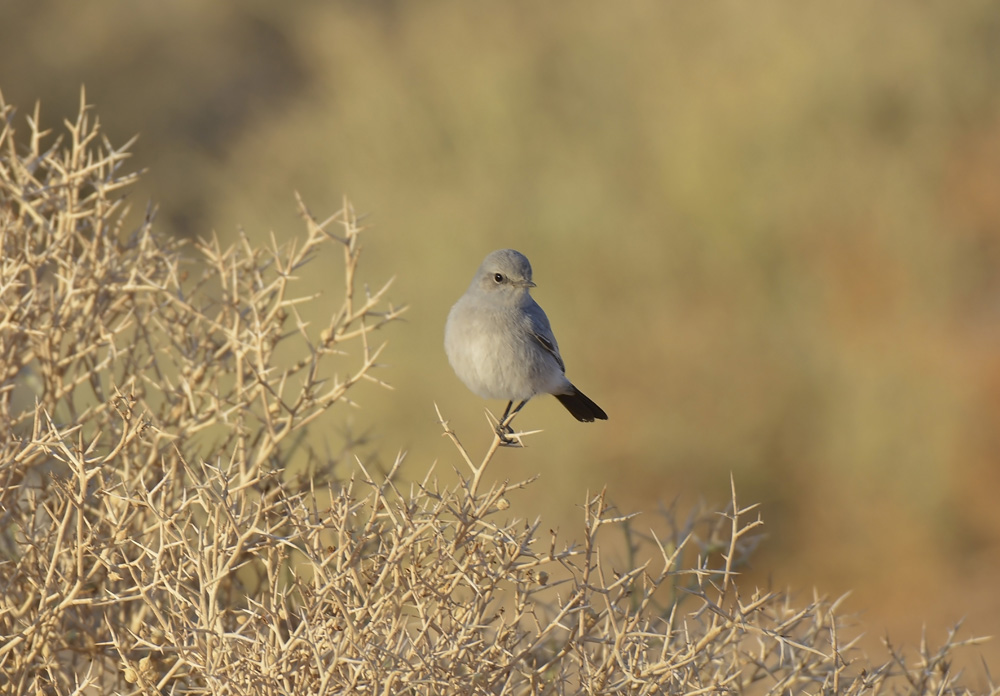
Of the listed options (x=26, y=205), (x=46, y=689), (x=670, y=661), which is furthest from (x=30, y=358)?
(x=670, y=661)

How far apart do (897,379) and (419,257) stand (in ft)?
13.5

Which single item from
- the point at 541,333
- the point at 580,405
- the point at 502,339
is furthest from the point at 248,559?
the point at 580,405

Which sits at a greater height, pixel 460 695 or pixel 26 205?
pixel 26 205

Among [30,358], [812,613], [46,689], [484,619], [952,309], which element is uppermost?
[952,309]

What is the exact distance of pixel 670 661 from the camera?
2.00 meters

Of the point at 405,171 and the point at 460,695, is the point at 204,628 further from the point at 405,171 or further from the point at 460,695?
the point at 405,171

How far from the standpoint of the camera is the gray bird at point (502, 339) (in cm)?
325

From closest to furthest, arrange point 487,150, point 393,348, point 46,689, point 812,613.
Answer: point 812,613 < point 46,689 < point 393,348 < point 487,150

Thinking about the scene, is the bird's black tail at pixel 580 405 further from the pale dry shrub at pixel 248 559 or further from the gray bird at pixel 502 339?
the pale dry shrub at pixel 248 559

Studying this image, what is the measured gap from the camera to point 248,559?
254 cm

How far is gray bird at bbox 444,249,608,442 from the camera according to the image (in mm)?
3254

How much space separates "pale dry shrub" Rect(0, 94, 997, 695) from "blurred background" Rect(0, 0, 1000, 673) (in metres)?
3.49

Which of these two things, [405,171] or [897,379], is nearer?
[897,379]

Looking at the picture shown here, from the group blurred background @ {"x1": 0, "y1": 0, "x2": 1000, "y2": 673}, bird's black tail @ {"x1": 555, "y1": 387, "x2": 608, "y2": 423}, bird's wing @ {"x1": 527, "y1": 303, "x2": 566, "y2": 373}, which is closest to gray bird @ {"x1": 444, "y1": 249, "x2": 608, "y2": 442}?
bird's wing @ {"x1": 527, "y1": 303, "x2": 566, "y2": 373}
